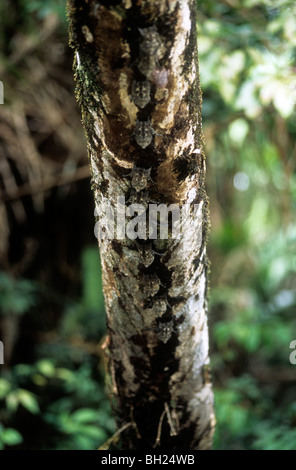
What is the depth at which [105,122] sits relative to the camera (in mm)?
463

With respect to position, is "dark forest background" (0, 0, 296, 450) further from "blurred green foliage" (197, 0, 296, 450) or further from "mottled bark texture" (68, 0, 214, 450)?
"mottled bark texture" (68, 0, 214, 450)

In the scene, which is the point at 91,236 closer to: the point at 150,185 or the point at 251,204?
the point at 251,204

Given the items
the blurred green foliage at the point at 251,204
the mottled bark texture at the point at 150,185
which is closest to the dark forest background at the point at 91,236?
the blurred green foliage at the point at 251,204

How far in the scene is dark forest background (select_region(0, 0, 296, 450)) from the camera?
137 cm

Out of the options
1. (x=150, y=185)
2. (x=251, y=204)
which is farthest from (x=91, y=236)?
(x=150, y=185)

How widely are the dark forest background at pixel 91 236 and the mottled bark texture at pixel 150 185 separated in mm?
706

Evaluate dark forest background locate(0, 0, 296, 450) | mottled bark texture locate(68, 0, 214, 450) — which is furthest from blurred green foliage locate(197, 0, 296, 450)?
mottled bark texture locate(68, 0, 214, 450)

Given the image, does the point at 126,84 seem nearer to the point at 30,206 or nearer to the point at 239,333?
the point at 239,333

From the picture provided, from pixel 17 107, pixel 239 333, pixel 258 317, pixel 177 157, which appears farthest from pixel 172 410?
pixel 17 107

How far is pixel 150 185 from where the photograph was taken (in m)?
0.49

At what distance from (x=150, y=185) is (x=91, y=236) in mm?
2167

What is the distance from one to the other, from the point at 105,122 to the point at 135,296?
28 cm

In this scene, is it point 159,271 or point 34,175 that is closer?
point 159,271

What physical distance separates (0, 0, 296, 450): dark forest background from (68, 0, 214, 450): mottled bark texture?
2.32ft
